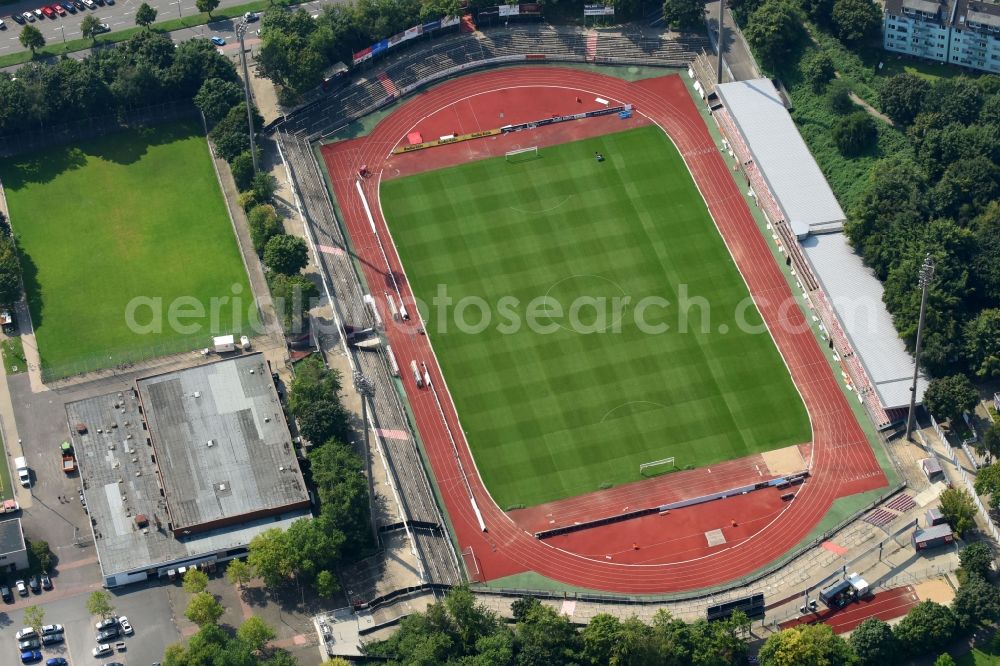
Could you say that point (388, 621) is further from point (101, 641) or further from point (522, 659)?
point (101, 641)

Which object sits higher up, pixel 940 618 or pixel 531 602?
pixel 531 602

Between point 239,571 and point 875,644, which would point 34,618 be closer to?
point 239,571

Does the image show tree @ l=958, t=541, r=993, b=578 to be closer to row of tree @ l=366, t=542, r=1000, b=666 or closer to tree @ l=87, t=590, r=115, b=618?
row of tree @ l=366, t=542, r=1000, b=666

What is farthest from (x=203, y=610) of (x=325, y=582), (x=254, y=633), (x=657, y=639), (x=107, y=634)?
(x=657, y=639)

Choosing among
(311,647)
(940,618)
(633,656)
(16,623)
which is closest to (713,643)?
(633,656)

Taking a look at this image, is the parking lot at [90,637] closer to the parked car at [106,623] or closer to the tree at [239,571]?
the parked car at [106,623]

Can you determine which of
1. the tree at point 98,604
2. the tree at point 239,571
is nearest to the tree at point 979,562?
the tree at point 239,571
